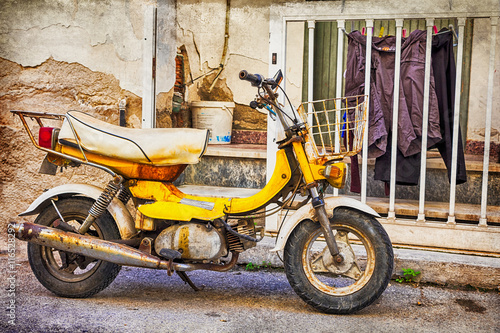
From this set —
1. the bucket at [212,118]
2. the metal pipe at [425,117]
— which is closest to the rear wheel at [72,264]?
the metal pipe at [425,117]

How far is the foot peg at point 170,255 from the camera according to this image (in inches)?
130

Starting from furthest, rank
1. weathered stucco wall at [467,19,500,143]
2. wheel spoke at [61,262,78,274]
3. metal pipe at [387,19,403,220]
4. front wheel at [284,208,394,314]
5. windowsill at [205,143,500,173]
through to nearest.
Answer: weathered stucco wall at [467,19,500,143] < windowsill at [205,143,500,173] < metal pipe at [387,19,403,220] < wheel spoke at [61,262,78,274] < front wheel at [284,208,394,314]

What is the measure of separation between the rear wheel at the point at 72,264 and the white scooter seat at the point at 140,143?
398 millimetres

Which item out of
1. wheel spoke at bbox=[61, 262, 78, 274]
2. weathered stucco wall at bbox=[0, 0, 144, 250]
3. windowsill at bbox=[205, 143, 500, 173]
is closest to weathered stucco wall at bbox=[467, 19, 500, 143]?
windowsill at bbox=[205, 143, 500, 173]

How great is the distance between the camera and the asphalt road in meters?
3.11

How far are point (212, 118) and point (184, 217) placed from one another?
3.14m

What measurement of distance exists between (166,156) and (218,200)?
0.43 meters

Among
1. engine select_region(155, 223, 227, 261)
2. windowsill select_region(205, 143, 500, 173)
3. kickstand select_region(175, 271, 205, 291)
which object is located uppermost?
windowsill select_region(205, 143, 500, 173)

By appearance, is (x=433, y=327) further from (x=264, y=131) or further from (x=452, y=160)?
(x=264, y=131)

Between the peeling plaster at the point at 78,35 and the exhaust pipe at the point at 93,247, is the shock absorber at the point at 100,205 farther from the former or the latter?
the peeling plaster at the point at 78,35

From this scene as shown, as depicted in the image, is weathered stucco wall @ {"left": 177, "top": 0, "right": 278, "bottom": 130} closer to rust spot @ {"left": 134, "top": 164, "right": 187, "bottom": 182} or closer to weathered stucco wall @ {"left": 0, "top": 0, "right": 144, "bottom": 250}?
weathered stucco wall @ {"left": 0, "top": 0, "right": 144, "bottom": 250}

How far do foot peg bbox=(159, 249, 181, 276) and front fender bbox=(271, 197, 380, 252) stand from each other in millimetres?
568

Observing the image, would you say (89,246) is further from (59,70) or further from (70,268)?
(59,70)

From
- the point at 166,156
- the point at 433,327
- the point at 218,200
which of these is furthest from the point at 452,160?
the point at 166,156
